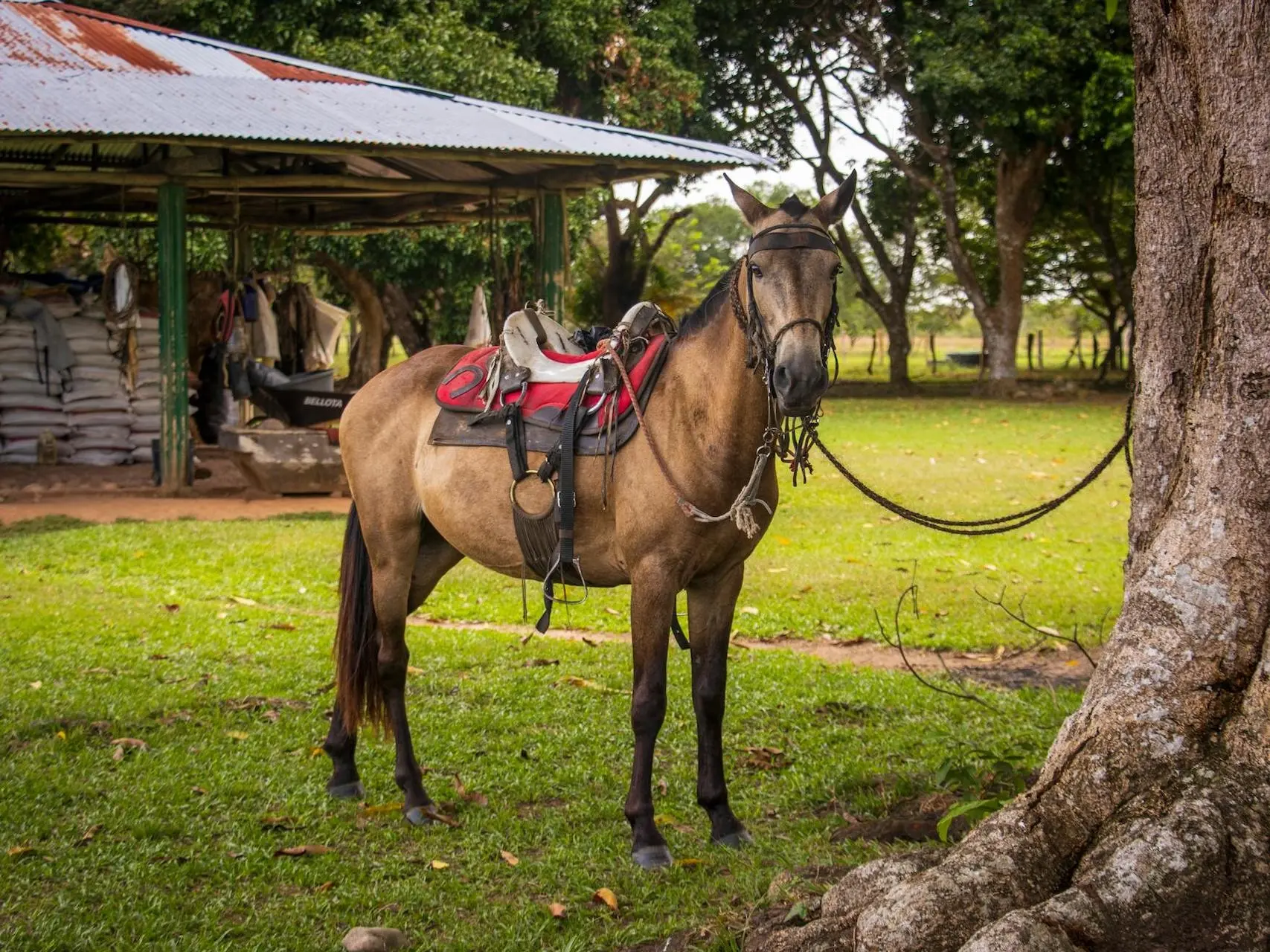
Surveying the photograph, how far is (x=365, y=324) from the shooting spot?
22484 mm

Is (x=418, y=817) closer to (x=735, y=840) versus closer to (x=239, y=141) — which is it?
(x=735, y=840)

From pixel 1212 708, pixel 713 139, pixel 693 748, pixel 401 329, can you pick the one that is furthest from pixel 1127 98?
pixel 1212 708

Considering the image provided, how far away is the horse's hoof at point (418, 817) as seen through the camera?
4.83 meters

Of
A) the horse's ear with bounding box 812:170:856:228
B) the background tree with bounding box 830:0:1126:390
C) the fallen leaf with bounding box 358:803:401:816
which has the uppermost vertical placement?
the background tree with bounding box 830:0:1126:390

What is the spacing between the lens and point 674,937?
368 centimetres

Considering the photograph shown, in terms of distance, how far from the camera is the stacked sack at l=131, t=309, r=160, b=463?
598 inches

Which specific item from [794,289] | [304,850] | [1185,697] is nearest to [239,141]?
[304,850]

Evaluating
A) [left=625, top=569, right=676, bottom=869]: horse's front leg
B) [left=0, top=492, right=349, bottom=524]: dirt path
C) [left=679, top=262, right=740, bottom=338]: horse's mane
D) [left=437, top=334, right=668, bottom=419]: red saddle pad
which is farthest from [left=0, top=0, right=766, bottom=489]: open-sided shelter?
[left=625, top=569, right=676, bottom=869]: horse's front leg

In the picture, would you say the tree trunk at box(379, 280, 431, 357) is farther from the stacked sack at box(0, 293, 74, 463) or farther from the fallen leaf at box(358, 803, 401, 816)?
the fallen leaf at box(358, 803, 401, 816)

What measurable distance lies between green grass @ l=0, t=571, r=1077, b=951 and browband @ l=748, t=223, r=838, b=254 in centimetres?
204

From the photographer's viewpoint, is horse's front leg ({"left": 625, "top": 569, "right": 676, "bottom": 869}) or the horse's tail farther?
the horse's tail

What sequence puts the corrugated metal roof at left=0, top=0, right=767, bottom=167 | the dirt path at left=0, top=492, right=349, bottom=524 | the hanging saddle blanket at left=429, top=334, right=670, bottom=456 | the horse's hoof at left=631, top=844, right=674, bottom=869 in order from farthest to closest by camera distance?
1. the dirt path at left=0, top=492, right=349, bottom=524
2. the corrugated metal roof at left=0, top=0, right=767, bottom=167
3. the hanging saddle blanket at left=429, top=334, right=670, bottom=456
4. the horse's hoof at left=631, top=844, right=674, bottom=869

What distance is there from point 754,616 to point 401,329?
16.7 m

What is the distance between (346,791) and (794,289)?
2737 millimetres
